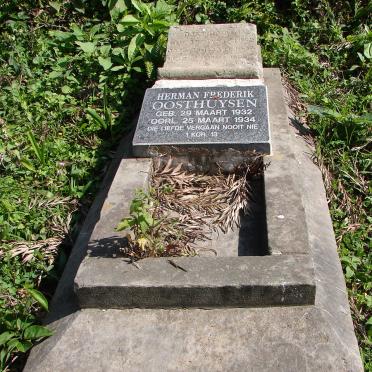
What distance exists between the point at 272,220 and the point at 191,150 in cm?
73

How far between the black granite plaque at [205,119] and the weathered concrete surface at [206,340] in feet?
3.42

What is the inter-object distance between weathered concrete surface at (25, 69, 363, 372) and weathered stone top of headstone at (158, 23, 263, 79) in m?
1.77

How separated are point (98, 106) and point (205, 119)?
149cm

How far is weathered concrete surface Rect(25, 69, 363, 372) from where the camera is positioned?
2.46m

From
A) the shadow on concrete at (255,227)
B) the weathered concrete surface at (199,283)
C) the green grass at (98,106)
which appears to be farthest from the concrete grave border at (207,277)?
the green grass at (98,106)

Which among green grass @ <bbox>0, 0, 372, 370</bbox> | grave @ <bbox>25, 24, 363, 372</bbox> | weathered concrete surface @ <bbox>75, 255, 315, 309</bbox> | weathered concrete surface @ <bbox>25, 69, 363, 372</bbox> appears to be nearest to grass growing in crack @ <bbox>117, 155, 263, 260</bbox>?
grave @ <bbox>25, 24, 363, 372</bbox>

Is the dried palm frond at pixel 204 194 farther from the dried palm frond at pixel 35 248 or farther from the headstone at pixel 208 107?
the dried palm frond at pixel 35 248

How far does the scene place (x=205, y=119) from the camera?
3.52 meters

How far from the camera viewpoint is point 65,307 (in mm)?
2869

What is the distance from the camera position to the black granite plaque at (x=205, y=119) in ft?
11.1

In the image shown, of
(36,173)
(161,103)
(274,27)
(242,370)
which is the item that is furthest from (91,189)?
(274,27)

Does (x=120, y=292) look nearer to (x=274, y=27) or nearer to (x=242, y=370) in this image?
(x=242, y=370)

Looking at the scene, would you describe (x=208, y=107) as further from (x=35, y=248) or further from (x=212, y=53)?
(x=35, y=248)

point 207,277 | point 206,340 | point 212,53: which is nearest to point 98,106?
point 212,53
